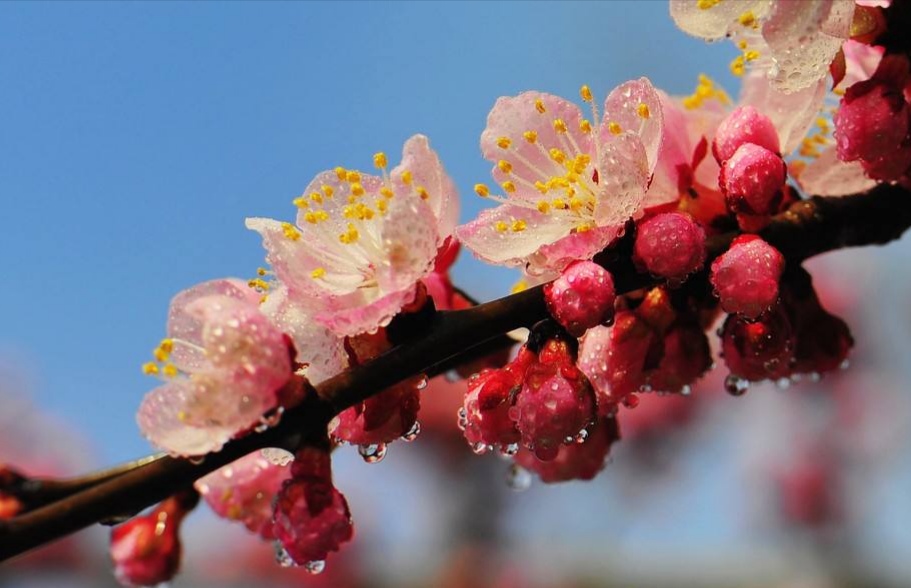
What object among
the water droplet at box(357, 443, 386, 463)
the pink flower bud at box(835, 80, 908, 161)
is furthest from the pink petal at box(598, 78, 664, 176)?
the water droplet at box(357, 443, 386, 463)

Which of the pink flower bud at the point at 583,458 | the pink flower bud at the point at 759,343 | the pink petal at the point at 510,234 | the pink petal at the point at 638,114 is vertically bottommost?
the pink flower bud at the point at 583,458

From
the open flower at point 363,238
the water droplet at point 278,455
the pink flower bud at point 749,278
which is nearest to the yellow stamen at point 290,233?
the open flower at point 363,238

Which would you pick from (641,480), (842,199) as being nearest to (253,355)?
(842,199)

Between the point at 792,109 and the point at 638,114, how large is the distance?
0.96 feet

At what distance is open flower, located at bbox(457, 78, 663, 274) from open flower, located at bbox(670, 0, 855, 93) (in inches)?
5.2

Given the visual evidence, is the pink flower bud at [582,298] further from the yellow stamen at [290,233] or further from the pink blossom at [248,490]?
the pink blossom at [248,490]

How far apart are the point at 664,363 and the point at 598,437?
0.28 metres

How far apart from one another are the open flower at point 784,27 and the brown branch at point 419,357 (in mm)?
204

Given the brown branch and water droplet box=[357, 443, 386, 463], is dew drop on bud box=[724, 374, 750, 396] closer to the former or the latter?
the brown branch

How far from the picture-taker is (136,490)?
0.99 m

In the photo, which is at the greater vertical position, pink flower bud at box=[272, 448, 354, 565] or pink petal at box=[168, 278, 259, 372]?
pink petal at box=[168, 278, 259, 372]

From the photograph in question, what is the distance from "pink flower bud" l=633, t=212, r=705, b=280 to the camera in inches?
43.7

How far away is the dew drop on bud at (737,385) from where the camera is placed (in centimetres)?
134

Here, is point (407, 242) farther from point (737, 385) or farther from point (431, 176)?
point (737, 385)
